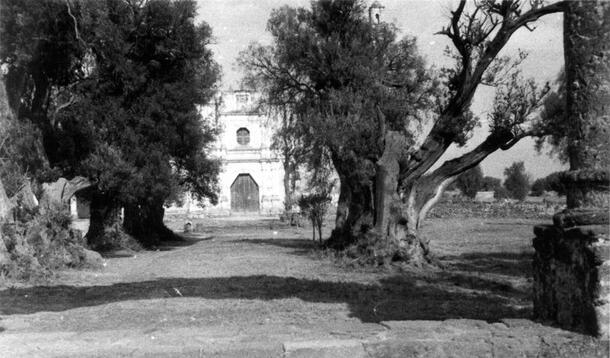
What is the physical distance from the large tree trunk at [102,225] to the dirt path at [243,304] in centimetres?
430

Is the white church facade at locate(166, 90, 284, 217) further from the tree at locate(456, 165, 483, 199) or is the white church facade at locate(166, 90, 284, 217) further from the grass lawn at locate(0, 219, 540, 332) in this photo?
the grass lawn at locate(0, 219, 540, 332)

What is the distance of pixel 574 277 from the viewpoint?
18.0ft

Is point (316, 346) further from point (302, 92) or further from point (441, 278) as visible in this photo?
point (302, 92)

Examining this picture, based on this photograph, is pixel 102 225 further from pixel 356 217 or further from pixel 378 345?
pixel 378 345

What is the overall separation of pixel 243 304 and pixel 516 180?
196 feet

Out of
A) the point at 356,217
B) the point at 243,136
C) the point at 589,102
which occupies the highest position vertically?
the point at 243,136

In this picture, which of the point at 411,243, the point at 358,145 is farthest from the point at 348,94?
the point at 411,243

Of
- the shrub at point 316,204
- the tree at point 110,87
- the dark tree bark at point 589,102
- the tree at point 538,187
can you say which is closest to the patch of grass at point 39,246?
the tree at point 110,87

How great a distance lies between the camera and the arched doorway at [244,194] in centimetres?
4834

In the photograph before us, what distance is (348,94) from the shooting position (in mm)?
16484

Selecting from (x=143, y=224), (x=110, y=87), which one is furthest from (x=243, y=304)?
(x=143, y=224)

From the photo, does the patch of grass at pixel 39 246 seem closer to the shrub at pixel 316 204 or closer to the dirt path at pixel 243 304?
the dirt path at pixel 243 304

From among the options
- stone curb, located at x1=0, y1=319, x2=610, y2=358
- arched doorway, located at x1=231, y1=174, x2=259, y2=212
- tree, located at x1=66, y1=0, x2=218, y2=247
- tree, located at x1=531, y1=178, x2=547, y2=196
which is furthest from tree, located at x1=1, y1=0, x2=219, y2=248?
tree, located at x1=531, y1=178, x2=547, y2=196

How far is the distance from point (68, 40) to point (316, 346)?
1294 centimetres
